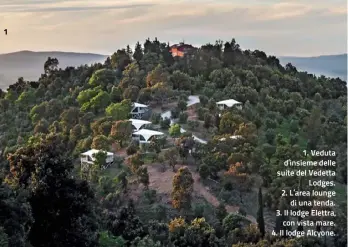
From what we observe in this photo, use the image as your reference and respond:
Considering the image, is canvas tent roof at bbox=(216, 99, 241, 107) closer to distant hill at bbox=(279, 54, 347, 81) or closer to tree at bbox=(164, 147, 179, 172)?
distant hill at bbox=(279, 54, 347, 81)

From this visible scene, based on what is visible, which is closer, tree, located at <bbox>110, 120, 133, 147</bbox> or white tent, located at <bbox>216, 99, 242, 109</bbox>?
tree, located at <bbox>110, 120, 133, 147</bbox>

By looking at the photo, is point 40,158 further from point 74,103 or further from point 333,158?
point 74,103

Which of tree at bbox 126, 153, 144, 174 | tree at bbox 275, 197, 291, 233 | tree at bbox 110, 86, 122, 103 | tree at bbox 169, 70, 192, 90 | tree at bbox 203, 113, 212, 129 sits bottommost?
tree at bbox 275, 197, 291, 233

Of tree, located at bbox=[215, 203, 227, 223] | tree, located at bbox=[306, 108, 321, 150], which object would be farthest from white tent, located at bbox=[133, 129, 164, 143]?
tree, located at bbox=[306, 108, 321, 150]

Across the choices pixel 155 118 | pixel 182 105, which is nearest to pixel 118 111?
pixel 155 118

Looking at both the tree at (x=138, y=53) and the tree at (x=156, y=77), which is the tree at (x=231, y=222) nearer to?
the tree at (x=156, y=77)

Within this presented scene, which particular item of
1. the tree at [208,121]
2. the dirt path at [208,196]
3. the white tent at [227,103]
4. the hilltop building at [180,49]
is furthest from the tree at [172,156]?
the hilltop building at [180,49]
